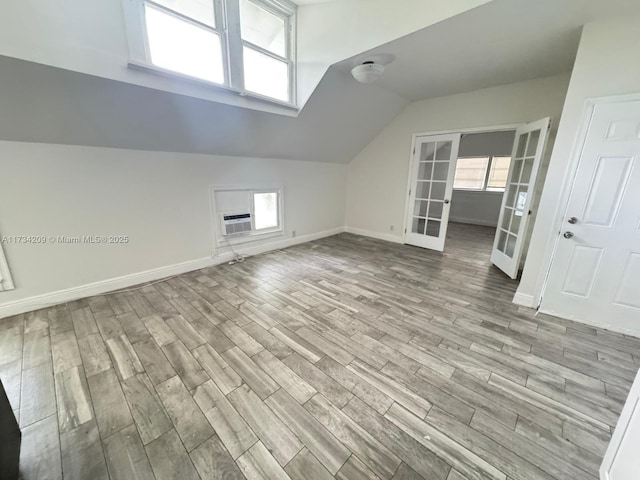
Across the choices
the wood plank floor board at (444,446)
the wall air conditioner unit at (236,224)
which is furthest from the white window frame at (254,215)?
the wood plank floor board at (444,446)

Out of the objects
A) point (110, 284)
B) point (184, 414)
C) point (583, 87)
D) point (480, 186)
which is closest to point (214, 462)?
point (184, 414)

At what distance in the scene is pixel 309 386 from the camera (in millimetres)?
1584

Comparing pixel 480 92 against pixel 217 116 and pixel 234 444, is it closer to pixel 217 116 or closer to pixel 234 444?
pixel 217 116

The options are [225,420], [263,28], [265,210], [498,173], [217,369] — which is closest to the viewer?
[225,420]

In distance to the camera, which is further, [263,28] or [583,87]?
[263,28]

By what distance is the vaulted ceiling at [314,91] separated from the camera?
1.89m

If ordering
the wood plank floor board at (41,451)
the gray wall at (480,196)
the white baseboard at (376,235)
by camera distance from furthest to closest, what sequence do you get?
the gray wall at (480,196), the white baseboard at (376,235), the wood plank floor board at (41,451)

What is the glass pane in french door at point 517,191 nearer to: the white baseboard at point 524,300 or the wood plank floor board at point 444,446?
the white baseboard at point 524,300

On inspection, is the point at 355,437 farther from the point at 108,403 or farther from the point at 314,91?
the point at 314,91

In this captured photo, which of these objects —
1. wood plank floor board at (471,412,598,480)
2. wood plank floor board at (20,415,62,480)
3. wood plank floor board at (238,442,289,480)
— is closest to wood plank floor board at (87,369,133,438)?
wood plank floor board at (20,415,62,480)

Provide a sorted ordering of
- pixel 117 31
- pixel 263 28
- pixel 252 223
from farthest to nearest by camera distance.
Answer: pixel 252 223
pixel 263 28
pixel 117 31

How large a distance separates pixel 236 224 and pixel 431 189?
3408mm

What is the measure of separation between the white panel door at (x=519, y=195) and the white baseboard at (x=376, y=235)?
65.1 inches

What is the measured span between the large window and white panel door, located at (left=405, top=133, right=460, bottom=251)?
101 inches
